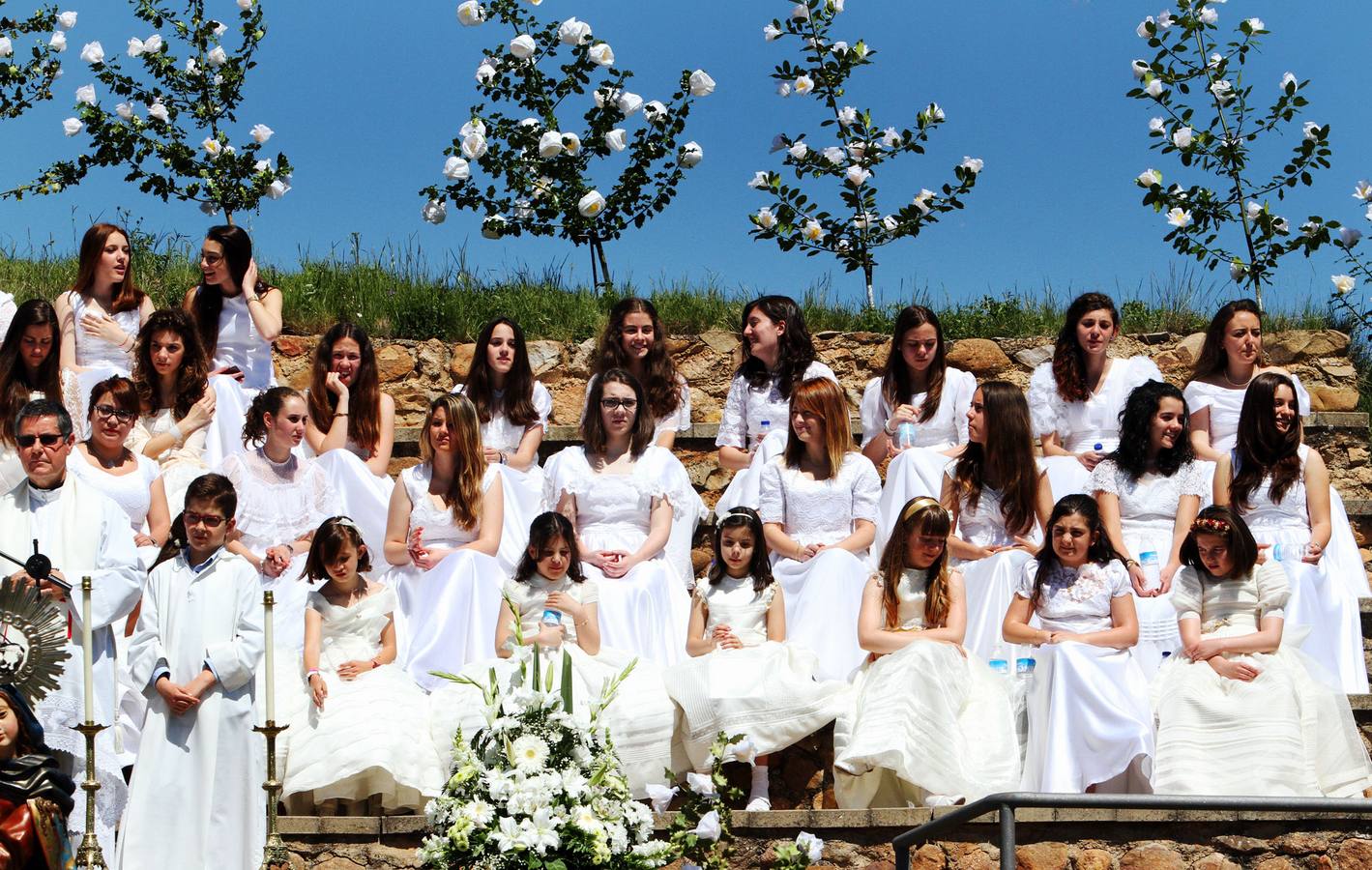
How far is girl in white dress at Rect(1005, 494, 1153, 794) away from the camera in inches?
259

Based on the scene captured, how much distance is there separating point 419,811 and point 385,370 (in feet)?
16.0

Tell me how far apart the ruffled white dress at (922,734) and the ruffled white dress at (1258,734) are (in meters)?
0.63

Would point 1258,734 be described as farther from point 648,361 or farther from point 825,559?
point 648,361

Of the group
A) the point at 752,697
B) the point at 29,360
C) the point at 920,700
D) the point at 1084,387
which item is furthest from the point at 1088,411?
the point at 29,360

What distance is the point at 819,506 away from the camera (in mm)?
8203

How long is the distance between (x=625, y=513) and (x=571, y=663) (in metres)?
2.09

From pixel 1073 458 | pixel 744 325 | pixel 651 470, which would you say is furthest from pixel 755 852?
pixel 744 325

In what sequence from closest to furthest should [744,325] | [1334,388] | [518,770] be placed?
[518,770] < [744,325] < [1334,388]

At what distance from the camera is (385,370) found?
1098 cm

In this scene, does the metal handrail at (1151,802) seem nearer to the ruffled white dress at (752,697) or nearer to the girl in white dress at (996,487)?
the ruffled white dress at (752,697)

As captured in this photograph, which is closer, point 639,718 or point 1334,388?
point 639,718

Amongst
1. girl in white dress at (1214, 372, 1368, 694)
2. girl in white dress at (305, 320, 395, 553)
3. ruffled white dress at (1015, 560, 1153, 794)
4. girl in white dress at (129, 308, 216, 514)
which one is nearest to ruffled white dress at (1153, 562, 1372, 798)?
ruffled white dress at (1015, 560, 1153, 794)

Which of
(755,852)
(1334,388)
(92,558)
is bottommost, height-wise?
(755,852)

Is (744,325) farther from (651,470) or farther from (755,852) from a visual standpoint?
(755,852)
